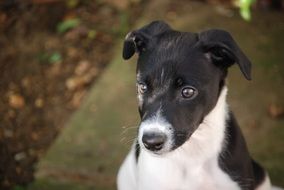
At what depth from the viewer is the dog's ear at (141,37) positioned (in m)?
3.93

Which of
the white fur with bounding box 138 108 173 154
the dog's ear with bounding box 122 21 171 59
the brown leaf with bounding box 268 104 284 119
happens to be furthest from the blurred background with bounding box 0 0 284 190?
the white fur with bounding box 138 108 173 154

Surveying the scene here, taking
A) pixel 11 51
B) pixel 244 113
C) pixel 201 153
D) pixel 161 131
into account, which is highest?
pixel 161 131

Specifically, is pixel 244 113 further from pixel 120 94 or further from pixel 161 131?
pixel 161 131

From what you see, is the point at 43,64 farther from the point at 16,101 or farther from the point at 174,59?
the point at 174,59

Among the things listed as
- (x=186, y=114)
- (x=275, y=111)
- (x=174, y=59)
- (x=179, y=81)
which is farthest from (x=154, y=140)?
(x=275, y=111)

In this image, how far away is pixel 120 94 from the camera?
19.6 ft

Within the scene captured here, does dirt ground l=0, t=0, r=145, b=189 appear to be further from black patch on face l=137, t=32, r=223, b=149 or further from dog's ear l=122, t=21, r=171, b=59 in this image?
black patch on face l=137, t=32, r=223, b=149

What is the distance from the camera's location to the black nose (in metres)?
3.49

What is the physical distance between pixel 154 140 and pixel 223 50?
689 millimetres

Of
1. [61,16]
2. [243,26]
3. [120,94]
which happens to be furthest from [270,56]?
[61,16]

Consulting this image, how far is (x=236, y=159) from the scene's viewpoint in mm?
4051

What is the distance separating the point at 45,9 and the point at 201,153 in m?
3.61

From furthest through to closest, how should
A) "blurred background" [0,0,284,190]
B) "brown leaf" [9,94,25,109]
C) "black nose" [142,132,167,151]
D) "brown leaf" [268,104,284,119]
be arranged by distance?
"brown leaf" [9,94,25,109], "brown leaf" [268,104,284,119], "blurred background" [0,0,284,190], "black nose" [142,132,167,151]

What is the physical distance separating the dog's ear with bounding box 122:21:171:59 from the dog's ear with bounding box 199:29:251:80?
324mm
